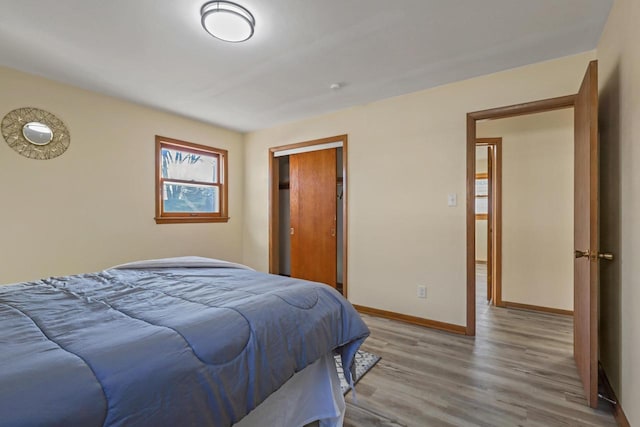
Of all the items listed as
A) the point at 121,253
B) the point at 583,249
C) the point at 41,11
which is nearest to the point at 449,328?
the point at 583,249

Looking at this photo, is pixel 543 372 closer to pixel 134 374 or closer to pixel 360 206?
pixel 360 206

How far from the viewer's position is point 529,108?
97.7 inches

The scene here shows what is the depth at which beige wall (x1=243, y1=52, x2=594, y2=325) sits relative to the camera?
8.59ft

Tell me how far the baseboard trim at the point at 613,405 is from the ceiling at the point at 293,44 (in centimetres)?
232

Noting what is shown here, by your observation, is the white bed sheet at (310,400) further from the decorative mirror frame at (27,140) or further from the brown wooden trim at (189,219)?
the decorative mirror frame at (27,140)

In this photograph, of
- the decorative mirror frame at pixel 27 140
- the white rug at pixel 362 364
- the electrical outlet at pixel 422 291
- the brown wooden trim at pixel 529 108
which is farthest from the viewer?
the electrical outlet at pixel 422 291

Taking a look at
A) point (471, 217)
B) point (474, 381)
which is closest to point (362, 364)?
point (474, 381)

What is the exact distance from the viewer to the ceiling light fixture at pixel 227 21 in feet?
5.70

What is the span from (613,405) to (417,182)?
2.08 m

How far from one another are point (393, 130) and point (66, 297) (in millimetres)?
2996

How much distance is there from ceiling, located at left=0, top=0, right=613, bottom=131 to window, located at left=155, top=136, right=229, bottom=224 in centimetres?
83

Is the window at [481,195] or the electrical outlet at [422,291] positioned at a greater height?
the window at [481,195]

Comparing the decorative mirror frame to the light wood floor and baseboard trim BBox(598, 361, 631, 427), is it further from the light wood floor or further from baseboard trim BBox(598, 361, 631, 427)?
baseboard trim BBox(598, 361, 631, 427)

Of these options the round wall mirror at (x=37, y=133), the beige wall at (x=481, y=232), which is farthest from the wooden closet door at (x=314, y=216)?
the beige wall at (x=481, y=232)
